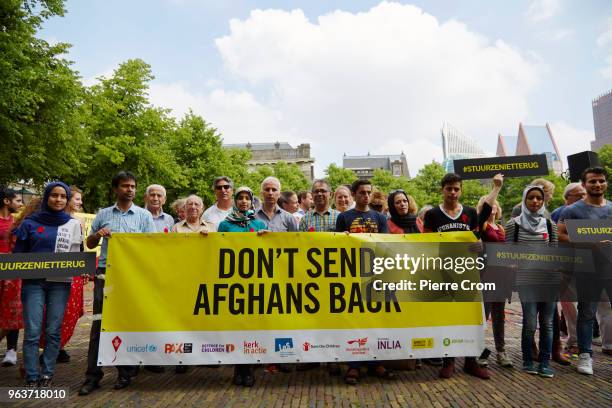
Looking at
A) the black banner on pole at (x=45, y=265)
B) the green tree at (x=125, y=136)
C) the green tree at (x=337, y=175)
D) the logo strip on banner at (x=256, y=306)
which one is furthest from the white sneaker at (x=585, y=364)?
the green tree at (x=337, y=175)

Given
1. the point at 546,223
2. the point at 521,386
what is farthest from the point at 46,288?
the point at 546,223

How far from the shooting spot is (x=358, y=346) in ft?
15.4

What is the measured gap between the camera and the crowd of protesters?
14.9ft

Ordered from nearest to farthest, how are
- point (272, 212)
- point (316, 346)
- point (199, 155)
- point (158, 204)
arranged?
point (316, 346), point (272, 212), point (158, 204), point (199, 155)

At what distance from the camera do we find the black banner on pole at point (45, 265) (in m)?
4.26

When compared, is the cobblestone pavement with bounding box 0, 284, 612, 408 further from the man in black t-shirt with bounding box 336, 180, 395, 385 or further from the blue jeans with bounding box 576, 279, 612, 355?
the blue jeans with bounding box 576, 279, 612, 355

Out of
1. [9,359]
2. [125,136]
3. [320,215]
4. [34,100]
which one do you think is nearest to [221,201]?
[320,215]

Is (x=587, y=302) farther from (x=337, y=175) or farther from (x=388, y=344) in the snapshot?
(x=337, y=175)

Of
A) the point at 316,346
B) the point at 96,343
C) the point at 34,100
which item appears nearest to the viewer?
the point at 96,343

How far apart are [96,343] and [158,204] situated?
2172 millimetres

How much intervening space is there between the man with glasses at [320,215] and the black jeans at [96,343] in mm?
2510

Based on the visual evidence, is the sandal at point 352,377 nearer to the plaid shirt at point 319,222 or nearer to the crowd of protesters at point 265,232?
the crowd of protesters at point 265,232

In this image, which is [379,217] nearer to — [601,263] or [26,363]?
[601,263]

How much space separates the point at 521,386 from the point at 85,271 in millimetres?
4636
